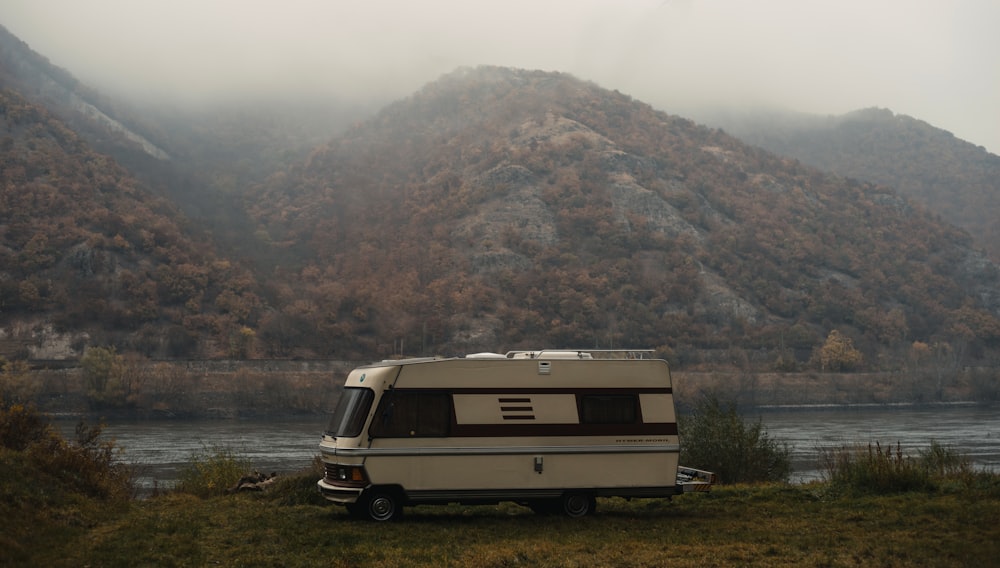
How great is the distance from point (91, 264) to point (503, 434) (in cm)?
11985

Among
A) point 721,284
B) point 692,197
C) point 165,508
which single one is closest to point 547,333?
Result: point 721,284

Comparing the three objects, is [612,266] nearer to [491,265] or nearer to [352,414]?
[491,265]

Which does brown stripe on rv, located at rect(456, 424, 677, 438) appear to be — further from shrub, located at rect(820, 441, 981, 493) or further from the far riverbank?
the far riverbank

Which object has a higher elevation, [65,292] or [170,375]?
[65,292]

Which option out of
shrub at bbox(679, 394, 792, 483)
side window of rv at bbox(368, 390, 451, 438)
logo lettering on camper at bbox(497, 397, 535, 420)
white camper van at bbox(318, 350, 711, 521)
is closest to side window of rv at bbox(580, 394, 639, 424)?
white camper van at bbox(318, 350, 711, 521)

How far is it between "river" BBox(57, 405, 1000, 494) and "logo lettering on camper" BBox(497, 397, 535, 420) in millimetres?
18506

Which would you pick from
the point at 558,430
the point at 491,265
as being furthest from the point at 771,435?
the point at 491,265

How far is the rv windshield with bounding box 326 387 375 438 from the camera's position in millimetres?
16172

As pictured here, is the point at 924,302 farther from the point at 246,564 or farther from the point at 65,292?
the point at 246,564

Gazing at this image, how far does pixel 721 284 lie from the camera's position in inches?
6127

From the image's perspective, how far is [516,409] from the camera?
16609 mm

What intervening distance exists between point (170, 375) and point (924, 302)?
442 feet

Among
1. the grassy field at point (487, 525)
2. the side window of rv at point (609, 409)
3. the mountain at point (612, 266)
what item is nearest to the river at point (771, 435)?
the grassy field at point (487, 525)

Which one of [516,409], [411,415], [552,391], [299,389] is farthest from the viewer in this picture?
[299,389]
